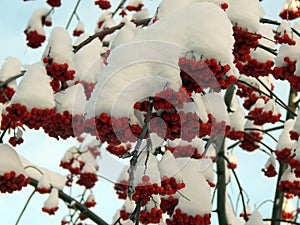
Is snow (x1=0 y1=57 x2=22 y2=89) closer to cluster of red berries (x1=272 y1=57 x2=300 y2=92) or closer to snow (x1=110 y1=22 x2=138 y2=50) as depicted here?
snow (x1=110 y1=22 x2=138 y2=50)

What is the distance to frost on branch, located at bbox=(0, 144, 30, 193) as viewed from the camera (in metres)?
3.96

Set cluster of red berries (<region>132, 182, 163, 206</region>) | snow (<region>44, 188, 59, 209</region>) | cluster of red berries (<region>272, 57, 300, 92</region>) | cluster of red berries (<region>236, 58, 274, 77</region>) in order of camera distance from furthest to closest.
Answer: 1. snow (<region>44, 188, 59, 209</region>)
2. cluster of red berries (<region>236, 58, 274, 77</region>)
3. cluster of red berries (<region>272, 57, 300, 92</region>)
4. cluster of red berries (<region>132, 182, 163, 206</region>)

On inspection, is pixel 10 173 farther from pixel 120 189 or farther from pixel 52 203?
pixel 120 189

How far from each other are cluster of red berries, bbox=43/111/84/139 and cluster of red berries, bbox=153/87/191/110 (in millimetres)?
1139

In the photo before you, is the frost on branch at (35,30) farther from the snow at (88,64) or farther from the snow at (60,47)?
the snow at (60,47)

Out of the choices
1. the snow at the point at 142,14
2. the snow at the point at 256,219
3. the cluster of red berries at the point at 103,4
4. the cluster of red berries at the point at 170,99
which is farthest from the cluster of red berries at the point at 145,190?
the cluster of red berries at the point at 103,4

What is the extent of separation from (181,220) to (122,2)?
3.70 m

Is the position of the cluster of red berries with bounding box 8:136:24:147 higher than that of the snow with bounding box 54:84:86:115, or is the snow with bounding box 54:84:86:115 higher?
the snow with bounding box 54:84:86:115

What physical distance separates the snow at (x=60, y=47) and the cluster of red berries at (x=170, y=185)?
1258 millimetres

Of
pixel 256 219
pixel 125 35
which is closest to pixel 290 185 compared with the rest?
pixel 256 219

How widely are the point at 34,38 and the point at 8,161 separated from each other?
3.03m

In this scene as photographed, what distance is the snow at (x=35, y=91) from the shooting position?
11.9 feet

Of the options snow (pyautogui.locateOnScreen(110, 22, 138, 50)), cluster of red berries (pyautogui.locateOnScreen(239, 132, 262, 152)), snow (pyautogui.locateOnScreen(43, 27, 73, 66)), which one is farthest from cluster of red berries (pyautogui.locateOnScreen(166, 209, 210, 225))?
cluster of red berries (pyautogui.locateOnScreen(239, 132, 262, 152))

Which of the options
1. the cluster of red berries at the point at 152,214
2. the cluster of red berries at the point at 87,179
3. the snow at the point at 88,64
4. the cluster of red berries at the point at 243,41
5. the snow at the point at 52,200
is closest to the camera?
the cluster of red berries at the point at 152,214
